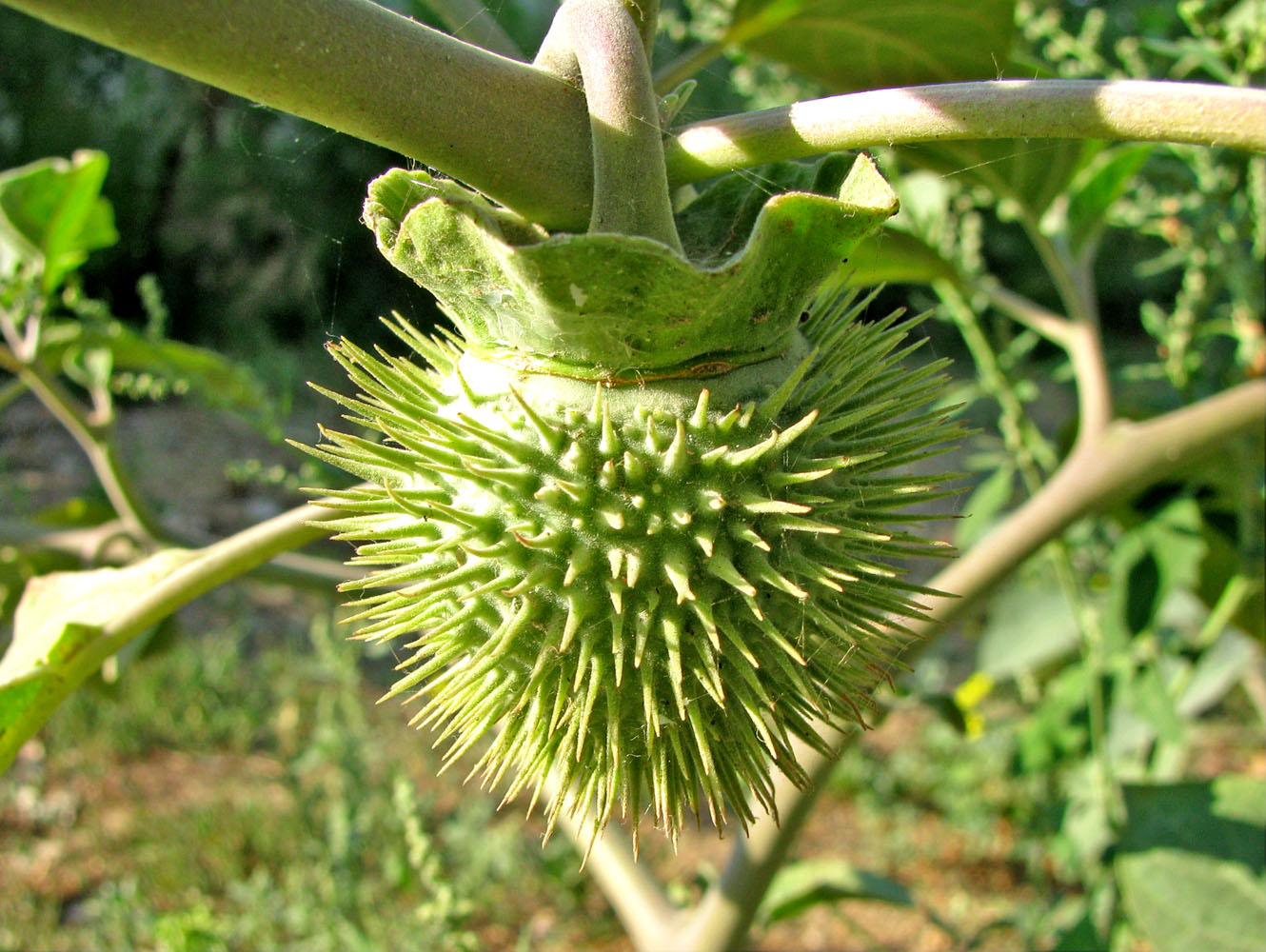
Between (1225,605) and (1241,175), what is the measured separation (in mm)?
722

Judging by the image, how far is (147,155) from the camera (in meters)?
5.30

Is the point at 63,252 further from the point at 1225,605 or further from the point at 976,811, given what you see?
the point at 976,811

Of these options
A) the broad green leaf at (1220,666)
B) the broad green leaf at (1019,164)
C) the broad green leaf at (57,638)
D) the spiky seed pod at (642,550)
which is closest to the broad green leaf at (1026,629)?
the broad green leaf at (1220,666)

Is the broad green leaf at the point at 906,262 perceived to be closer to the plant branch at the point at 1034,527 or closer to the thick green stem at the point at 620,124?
the plant branch at the point at 1034,527

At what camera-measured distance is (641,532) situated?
2.45 feet

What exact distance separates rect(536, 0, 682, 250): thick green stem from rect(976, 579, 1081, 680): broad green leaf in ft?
5.15

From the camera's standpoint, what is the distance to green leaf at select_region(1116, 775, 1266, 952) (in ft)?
4.52

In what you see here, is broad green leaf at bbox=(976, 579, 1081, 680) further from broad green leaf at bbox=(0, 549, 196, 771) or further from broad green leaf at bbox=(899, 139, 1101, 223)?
broad green leaf at bbox=(0, 549, 196, 771)

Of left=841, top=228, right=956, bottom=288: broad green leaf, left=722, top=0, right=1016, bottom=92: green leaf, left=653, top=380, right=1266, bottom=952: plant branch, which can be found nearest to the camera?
left=722, top=0, right=1016, bottom=92: green leaf

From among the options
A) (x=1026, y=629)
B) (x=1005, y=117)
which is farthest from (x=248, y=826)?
(x=1005, y=117)

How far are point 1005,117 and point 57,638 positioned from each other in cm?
94

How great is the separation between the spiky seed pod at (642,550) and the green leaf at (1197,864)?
862 mm

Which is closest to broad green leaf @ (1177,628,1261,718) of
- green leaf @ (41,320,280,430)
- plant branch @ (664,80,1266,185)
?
plant branch @ (664,80,1266,185)

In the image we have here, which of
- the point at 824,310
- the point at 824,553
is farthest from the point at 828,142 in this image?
the point at 824,553
